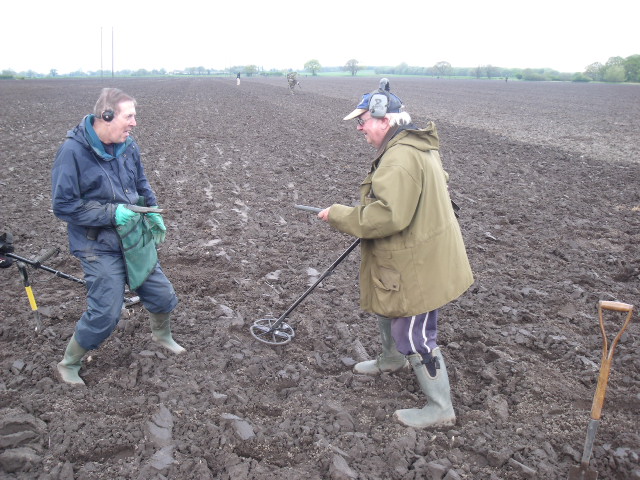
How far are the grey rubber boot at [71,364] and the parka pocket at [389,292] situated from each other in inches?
85.5

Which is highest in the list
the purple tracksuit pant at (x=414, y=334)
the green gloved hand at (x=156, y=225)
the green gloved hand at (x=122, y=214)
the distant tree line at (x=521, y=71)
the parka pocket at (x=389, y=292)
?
the distant tree line at (x=521, y=71)

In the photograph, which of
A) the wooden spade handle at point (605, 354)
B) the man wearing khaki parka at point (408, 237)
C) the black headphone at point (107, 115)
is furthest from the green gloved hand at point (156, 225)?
the wooden spade handle at point (605, 354)

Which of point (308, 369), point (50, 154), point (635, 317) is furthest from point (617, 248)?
point (50, 154)

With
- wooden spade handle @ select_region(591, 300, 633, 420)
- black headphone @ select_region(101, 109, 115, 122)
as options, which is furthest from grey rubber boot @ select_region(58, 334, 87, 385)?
wooden spade handle @ select_region(591, 300, 633, 420)

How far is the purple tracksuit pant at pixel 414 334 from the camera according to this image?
3.46 metres

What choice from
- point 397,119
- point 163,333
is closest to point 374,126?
point 397,119

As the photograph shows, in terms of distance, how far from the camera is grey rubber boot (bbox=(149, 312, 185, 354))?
4418 millimetres

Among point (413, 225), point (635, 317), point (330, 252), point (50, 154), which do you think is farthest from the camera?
point (50, 154)

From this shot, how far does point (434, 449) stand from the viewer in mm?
3396

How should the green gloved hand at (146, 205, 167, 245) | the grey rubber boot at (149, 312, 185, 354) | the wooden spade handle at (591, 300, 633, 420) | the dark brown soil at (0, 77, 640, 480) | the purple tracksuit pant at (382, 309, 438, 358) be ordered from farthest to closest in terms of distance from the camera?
the grey rubber boot at (149, 312, 185, 354) < the green gloved hand at (146, 205, 167, 245) < the purple tracksuit pant at (382, 309, 438, 358) < the dark brown soil at (0, 77, 640, 480) < the wooden spade handle at (591, 300, 633, 420)

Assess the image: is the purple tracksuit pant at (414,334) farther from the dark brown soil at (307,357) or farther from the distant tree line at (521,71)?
the distant tree line at (521,71)

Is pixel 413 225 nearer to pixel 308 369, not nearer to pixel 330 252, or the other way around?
pixel 308 369

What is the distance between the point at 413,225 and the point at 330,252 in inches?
147

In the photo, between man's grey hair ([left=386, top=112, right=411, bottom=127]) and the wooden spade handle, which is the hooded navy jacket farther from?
the wooden spade handle
